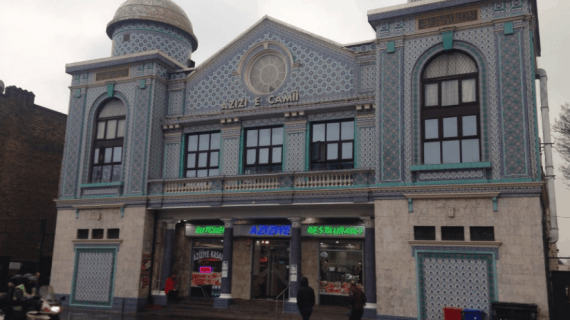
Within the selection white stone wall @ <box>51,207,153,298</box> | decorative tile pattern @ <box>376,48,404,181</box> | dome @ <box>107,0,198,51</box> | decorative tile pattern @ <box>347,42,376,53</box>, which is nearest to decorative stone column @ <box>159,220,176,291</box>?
white stone wall @ <box>51,207,153,298</box>

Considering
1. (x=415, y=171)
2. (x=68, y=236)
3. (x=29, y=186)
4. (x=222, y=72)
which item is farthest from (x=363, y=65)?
(x=29, y=186)

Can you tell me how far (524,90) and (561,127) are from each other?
1363 cm

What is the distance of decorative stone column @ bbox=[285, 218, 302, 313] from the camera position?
2317 cm

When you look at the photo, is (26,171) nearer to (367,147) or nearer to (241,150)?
(241,150)

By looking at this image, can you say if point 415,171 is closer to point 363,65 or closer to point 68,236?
point 363,65

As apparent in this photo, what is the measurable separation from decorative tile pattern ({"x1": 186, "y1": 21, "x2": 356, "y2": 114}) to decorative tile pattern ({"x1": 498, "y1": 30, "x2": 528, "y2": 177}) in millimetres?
6457

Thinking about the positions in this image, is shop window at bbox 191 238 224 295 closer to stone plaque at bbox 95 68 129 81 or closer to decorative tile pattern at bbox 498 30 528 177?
stone plaque at bbox 95 68 129 81

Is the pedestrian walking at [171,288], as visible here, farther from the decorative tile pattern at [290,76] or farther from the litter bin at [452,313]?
the litter bin at [452,313]

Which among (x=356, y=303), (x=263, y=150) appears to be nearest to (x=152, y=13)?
(x=263, y=150)

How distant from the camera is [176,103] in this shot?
2825 centimetres

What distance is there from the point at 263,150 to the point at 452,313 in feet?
37.0

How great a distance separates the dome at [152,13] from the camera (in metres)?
30.6

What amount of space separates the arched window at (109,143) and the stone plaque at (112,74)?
1.28m

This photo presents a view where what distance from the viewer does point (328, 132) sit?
81.6 feet
